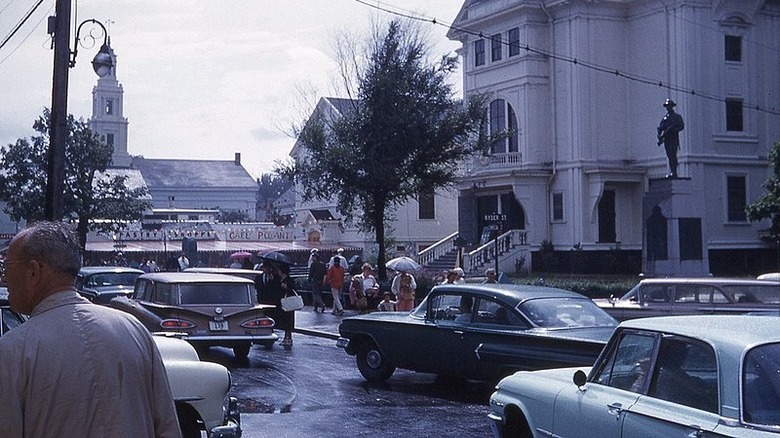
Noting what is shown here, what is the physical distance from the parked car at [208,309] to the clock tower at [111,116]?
8637 cm

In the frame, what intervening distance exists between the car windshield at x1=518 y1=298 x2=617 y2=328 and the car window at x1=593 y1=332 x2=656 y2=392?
212 inches

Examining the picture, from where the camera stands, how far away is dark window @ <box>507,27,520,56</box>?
144 ft

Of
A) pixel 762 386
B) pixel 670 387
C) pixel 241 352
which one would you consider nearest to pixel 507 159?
pixel 241 352

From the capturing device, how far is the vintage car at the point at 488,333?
39.5ft

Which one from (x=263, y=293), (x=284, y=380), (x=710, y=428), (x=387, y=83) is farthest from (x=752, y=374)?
(x=387, y=83)

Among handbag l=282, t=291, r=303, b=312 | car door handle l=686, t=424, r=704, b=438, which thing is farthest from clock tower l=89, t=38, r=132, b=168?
car door handle l=686, t=424, r=704, b=438

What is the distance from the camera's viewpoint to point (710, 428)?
556cm

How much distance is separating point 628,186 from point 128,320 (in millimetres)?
40813

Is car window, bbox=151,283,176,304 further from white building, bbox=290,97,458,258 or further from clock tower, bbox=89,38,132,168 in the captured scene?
clock tower, bbox=89,38,132,168

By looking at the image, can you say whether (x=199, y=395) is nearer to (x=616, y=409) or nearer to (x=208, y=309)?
(x=616, y=409)

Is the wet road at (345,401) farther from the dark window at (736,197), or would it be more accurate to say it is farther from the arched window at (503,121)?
the dark window at (736,197)

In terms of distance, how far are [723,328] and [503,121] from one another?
3969 cm

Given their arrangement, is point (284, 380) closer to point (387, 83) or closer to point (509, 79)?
point (387, 83)

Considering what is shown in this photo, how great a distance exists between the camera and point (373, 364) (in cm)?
1502
